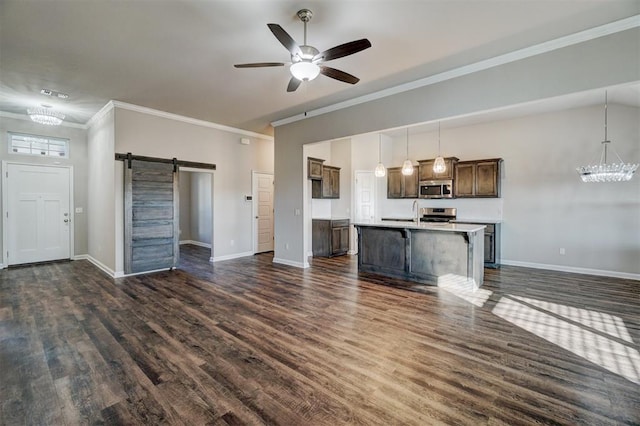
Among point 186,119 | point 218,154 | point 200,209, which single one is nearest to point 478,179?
point 218,154

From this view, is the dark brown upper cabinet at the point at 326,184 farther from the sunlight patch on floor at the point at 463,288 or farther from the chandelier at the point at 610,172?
the chandelier at the point at 610,172

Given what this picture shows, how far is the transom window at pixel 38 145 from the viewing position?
20.0 ft

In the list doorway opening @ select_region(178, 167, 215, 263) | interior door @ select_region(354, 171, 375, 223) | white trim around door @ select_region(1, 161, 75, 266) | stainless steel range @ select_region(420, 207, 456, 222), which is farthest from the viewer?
doorway opening @ select_region(178, 167, 215, 263)

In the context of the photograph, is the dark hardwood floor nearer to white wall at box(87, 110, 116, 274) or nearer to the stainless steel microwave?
white wall at box(87, 110, 116, 274)

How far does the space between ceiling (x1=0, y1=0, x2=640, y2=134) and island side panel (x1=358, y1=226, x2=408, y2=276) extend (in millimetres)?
2554

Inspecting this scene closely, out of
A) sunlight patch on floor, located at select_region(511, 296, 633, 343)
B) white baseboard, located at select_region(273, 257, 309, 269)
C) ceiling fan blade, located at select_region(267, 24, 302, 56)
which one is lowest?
sunlight patch on floor, located at select_region(511, 296, 633, 343)

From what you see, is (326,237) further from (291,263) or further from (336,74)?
(336,74)

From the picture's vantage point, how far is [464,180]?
682 centimetres

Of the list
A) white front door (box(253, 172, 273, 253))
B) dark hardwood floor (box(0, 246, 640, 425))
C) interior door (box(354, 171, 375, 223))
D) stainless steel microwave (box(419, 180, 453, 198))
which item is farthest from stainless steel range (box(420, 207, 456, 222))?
white front door (box(253, 172, 273, 253))

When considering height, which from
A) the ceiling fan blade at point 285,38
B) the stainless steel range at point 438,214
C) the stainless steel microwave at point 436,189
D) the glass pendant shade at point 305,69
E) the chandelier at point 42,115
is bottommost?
the stainless steel range at point 438,214

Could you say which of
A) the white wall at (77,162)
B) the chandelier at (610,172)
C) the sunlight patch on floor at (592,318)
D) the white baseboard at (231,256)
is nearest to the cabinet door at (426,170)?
the chandelier at (610,172)

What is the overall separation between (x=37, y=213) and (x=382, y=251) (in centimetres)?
750

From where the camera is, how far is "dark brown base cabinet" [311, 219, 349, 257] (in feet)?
Answer: 24.4

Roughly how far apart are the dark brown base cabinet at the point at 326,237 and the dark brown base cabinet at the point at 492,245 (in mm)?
3402
